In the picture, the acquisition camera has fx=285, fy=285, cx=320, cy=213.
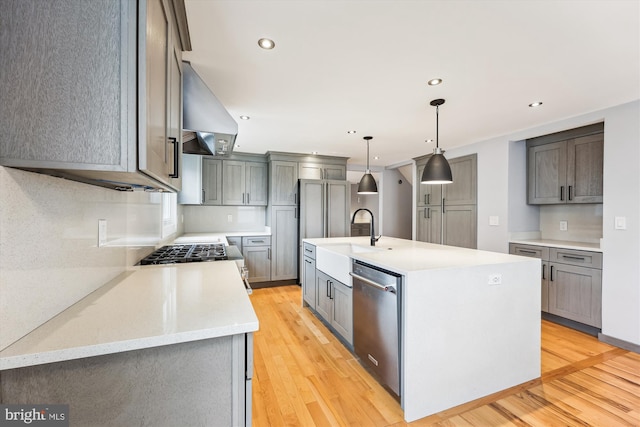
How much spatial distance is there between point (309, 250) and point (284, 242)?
4.89 feet

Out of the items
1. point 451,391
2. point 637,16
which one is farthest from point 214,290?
point 637,16

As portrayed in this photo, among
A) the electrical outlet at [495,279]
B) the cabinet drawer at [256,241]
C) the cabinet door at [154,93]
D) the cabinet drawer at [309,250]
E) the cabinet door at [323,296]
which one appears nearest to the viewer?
the cabinet door at [154,93]

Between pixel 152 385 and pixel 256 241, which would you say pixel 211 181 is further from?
pixel 152 385

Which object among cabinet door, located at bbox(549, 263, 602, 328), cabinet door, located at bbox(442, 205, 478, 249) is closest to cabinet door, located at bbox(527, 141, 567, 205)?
cabinet door, located at bbox(442, 205, 478, 249)

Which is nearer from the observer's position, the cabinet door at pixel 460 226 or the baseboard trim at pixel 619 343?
the baseboard trim at pixel 619 343

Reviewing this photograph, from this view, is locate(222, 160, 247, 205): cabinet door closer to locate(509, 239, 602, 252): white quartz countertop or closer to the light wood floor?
the light wood floor

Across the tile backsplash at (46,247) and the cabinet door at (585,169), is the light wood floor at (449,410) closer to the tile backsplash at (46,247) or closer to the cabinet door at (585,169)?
the tile backsplash at (46,247)

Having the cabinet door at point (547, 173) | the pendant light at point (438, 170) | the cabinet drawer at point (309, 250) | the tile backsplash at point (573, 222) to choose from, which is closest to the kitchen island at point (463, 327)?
the pendant light at point (438, 170)

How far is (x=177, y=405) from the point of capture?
87 cm

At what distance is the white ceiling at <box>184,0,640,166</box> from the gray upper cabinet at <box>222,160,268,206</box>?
1684mm

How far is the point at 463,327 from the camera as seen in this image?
1806mm

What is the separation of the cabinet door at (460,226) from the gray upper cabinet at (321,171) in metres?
1.92

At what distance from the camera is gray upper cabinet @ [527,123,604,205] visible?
3.10 meters

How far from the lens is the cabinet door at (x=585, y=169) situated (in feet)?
10.1
